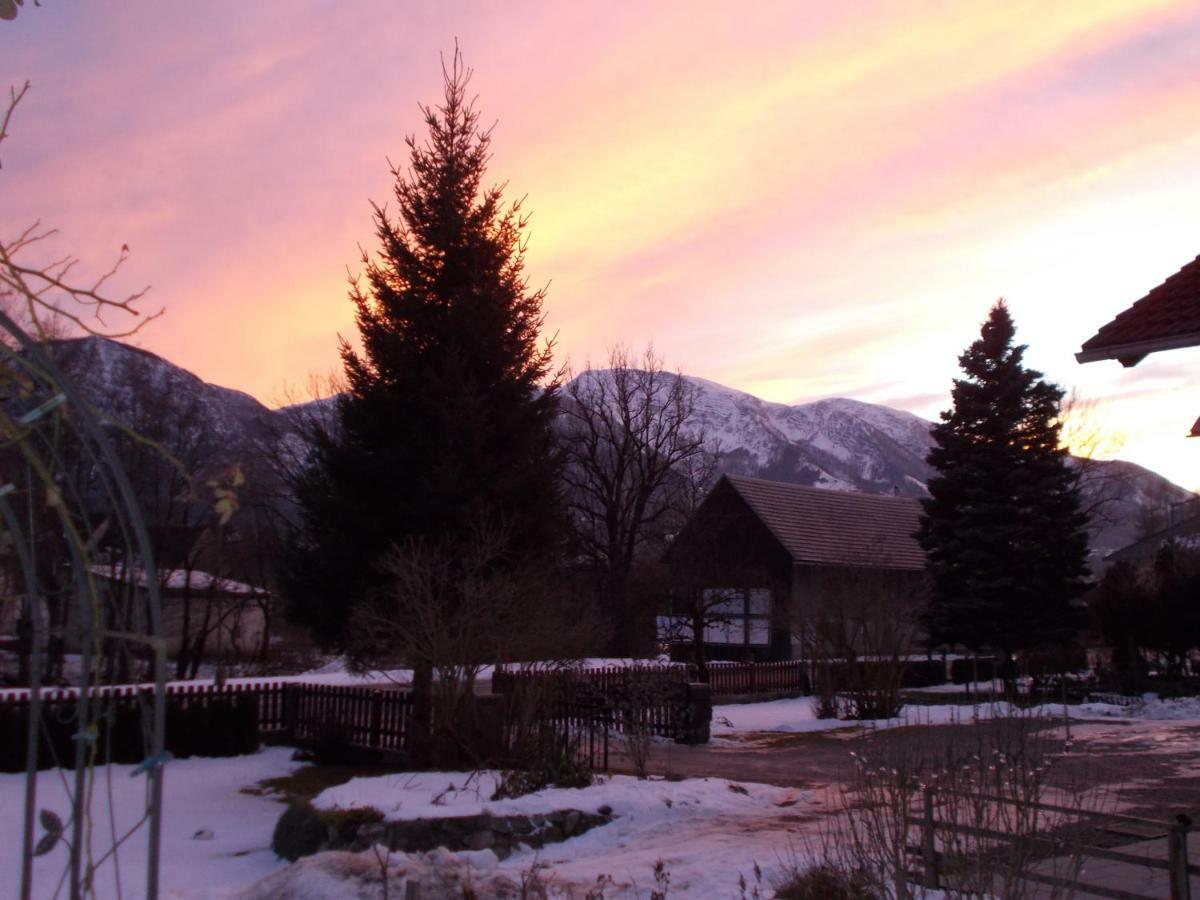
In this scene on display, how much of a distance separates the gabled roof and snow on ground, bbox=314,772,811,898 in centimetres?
2204

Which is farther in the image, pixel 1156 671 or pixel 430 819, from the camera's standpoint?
pixel 1156 671

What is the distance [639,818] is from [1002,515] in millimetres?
20421

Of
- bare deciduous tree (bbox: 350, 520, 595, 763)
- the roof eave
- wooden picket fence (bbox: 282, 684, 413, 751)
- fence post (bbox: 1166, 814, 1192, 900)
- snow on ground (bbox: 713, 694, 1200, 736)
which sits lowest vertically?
snow on ground (bbox: 713, 694, 1200, 736)

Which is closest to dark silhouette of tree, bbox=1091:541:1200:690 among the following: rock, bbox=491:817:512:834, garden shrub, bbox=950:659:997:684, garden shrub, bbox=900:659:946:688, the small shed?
garden shrub, bbox=950:659:997:684

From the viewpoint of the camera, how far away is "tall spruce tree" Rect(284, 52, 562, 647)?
1630 cm

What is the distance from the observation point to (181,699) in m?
16.2

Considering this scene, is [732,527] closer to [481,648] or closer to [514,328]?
[514,328]

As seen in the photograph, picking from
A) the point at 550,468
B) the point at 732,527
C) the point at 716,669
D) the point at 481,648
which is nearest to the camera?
the point at 481,648

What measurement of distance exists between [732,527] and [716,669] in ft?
39.9

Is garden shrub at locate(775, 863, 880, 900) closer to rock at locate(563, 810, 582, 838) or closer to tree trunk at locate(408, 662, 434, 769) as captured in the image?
rock at locate(563, 810, 582, 838)

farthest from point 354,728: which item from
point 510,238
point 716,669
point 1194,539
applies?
point 1194,539

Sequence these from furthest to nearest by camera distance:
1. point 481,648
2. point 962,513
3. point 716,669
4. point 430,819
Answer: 1. point 962,513
2. point 716,669
3. point 481,648
4. point 430,819

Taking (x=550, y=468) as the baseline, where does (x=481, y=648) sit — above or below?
below

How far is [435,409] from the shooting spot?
1650 cm
